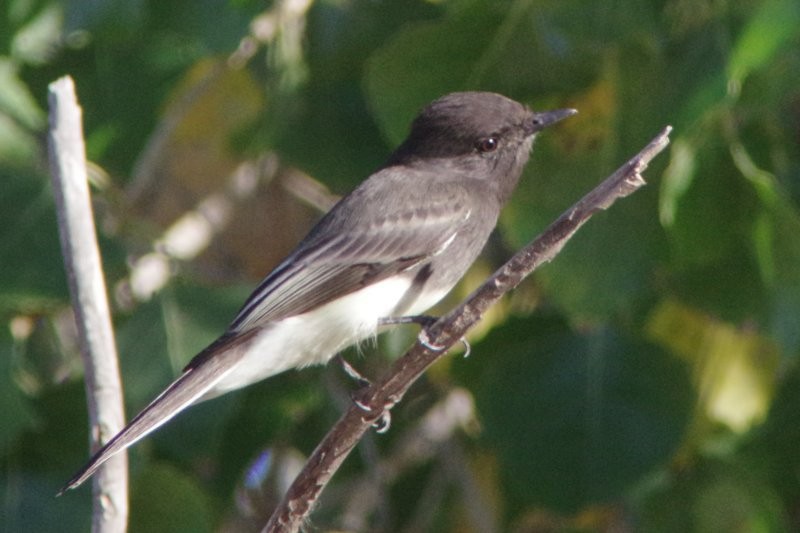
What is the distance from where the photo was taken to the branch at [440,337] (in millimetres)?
2338

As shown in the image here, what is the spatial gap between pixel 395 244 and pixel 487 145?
35 cm

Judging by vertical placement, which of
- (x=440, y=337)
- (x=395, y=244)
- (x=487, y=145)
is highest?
(x=487, y=145)

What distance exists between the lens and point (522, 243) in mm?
3500

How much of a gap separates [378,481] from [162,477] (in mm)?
868

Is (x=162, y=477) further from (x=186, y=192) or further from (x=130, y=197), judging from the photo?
(x=186, y=192)

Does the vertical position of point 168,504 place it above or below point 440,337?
above

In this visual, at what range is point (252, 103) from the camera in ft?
14.6

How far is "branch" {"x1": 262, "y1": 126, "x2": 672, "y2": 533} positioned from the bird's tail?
29 cm

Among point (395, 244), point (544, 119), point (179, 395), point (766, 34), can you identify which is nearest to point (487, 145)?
point (544, 119)

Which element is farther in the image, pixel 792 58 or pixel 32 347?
pixel 32 347

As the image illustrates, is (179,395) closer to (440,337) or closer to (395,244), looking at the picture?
(440,337)

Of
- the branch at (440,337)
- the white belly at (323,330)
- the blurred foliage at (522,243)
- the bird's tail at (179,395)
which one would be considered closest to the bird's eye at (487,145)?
the blurred foliage at (522,243)

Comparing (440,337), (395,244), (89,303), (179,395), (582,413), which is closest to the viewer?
(440,337)

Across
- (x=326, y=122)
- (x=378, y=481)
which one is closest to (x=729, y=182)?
(x=326, y=122)
